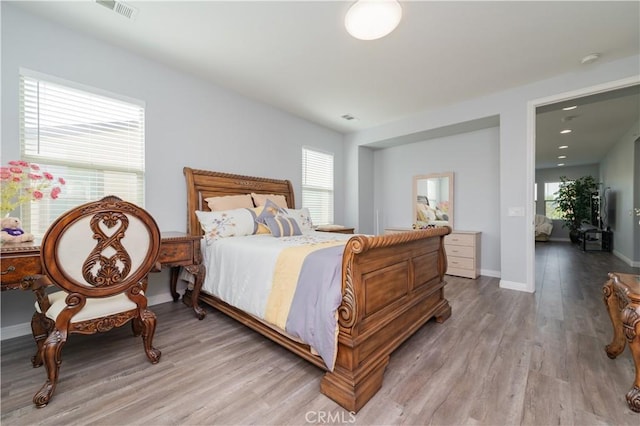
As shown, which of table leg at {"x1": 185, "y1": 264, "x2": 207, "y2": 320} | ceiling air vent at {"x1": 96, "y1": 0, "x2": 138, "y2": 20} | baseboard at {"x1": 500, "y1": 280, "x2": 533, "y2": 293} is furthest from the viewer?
baseboard at {"x1": 500, "y1": 280, "x2": 533, "y2": 293}

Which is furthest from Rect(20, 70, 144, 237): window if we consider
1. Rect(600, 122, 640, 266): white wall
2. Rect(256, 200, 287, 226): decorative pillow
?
Rect(600, 122, 640, 266): white wall

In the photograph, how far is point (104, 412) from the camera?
1.36 metres

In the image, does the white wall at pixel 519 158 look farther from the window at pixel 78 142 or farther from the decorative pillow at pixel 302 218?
the window at pixel 78 142

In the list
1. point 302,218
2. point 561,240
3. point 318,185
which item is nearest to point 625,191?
point 561,240

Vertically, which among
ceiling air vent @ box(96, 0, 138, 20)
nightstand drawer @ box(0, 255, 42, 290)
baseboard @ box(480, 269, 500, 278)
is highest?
ceiling air vent @ box(96, 0, 138, 20)

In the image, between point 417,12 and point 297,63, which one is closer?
point 417,12

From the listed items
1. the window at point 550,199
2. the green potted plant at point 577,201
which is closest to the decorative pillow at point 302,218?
the green potted plant at point 577,201

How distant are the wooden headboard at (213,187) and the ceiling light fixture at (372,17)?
2.29 meters

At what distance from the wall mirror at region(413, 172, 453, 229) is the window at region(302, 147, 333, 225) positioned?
168 cm

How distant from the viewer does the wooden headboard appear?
3104 mm

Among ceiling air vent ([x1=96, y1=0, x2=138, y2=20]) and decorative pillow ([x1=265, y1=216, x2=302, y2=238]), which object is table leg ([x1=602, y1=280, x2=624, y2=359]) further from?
ceiling air vent ([x1=96, y1=0, x2=138, y2=20])

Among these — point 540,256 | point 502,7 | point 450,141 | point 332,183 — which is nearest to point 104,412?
point 502,7

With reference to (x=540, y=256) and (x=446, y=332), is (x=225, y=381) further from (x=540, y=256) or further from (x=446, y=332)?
(x=540, y=256)

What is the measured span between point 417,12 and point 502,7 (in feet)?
2.18
